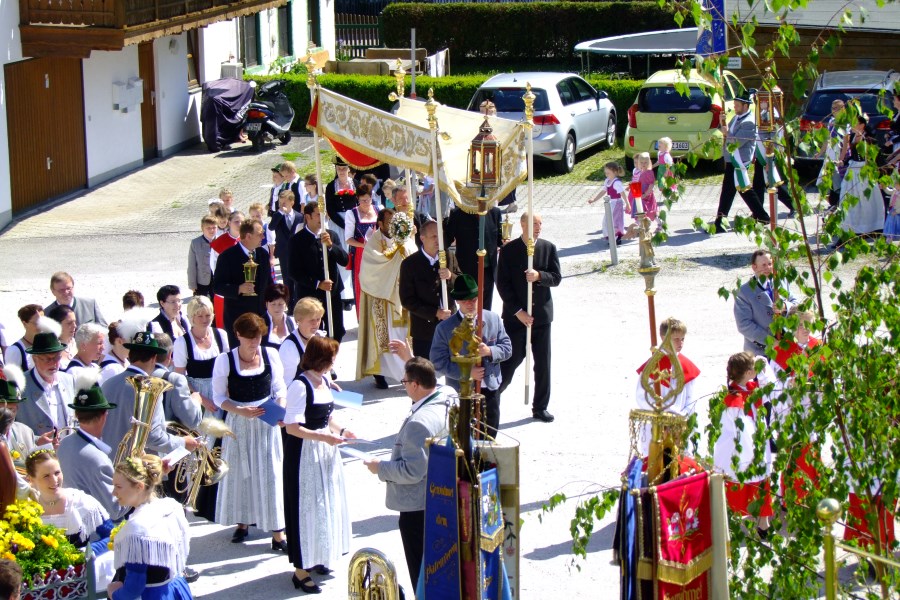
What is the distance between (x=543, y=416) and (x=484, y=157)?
8.68ft

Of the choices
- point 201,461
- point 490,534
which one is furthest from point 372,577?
point 201,461

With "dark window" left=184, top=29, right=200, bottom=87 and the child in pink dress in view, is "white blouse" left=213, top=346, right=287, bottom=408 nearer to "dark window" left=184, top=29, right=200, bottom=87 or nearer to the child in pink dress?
the child in pink dress

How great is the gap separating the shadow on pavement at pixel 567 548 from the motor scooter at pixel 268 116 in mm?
18963

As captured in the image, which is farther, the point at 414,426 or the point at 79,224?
the point at 79,224

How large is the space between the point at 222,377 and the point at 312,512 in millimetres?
1144

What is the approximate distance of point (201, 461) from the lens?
320 inches

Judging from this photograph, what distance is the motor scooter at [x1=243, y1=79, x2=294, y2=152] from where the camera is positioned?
26.3 m

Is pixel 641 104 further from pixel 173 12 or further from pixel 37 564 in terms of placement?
pixel 37 564

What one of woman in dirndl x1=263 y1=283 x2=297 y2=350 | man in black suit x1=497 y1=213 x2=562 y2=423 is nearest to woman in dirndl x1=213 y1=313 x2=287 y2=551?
woman in dirndl x1=263 y1=283 x2=297 y2=350

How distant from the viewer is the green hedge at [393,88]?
26016mm

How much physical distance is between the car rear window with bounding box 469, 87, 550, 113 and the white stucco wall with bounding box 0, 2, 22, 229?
7.73 meters

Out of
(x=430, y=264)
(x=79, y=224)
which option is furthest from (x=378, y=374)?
(x=79, y=224)

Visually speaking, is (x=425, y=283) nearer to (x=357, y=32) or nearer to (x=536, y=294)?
(x=536, y=294)

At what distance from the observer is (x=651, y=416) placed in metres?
5.30
